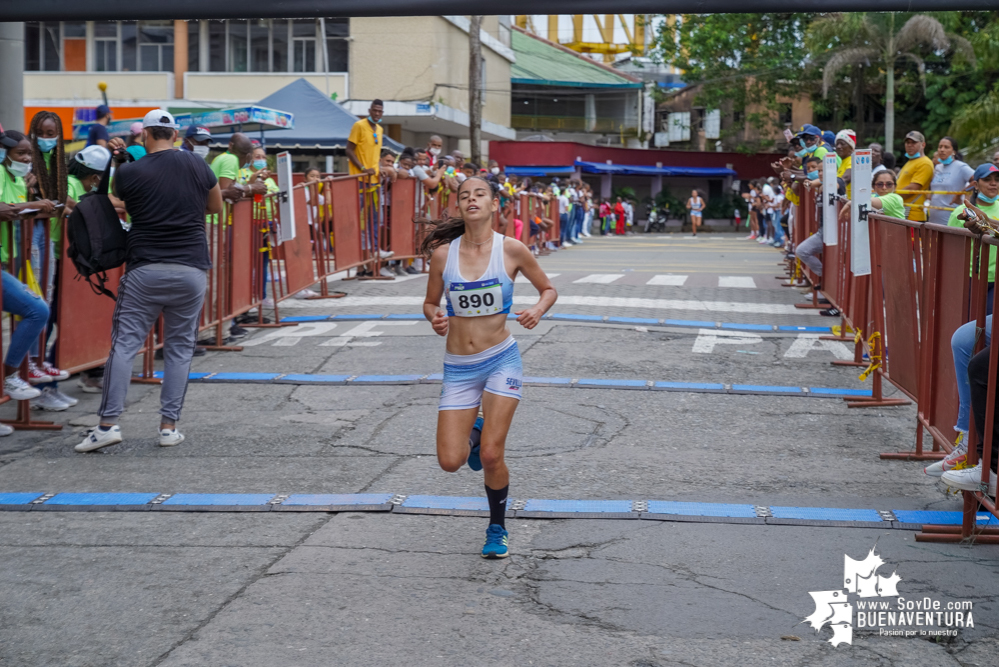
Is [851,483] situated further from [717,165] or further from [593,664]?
[717,165]

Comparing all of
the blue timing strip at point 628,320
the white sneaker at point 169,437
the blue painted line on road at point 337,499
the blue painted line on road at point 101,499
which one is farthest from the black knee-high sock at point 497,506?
the blue timing strip at point 628,320

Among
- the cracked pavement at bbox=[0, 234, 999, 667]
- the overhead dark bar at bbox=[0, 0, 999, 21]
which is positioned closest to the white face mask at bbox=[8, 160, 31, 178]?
the cracked pavement at bbox=[0, 234, 999, 667]

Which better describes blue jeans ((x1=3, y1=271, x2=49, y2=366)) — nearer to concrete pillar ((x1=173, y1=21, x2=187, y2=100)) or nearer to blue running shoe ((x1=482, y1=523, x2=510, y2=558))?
blue running shoe ((x1=482, y1=523, x2=510, y2=558))

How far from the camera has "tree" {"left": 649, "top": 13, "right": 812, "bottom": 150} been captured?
57.8m

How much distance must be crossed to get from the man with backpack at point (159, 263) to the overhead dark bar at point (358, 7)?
9.07ft

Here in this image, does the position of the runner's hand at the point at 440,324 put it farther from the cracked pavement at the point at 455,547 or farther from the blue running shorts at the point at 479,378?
the cracked pavement at the point at 455,547

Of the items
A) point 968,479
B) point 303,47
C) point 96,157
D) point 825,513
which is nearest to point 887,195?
point 825,513

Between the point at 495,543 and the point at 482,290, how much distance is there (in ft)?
3.87

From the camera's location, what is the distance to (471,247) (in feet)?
18.0

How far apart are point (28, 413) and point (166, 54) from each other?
35518 millimetres

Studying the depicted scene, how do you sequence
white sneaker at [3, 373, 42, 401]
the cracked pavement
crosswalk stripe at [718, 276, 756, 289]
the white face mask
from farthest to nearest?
1. crosswalk stripe at [718, 276, 756, 289]
2. the white face mask
3. white sneaker at [3, 373, 42, 401]
4. the cracked pavement

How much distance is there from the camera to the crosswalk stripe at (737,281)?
17.1m

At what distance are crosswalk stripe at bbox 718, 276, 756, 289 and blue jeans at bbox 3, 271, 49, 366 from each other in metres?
11.4

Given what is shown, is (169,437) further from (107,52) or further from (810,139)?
(107,52)
